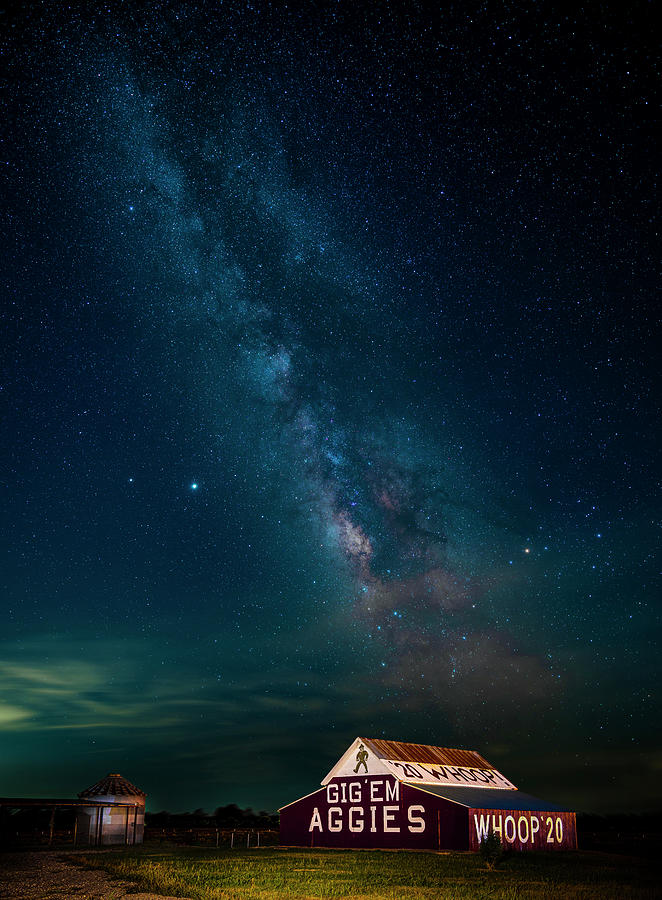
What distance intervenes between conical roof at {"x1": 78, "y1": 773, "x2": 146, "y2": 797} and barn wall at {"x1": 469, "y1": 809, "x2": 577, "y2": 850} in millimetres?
25270

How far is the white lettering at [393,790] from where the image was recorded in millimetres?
39625

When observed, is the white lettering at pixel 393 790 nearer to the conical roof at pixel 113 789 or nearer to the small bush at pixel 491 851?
the small bush at pixel 491 851

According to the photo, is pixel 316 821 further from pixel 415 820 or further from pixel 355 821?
pixel 415 820

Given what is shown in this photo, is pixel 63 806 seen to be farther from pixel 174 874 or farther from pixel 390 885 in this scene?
pixel 390 885

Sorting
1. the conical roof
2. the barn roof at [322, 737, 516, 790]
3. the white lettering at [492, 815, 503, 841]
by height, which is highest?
the barn roof at [322, 737, 516, 790]

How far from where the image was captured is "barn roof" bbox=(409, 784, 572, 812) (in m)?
38.4

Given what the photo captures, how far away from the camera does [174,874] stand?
25688 mm

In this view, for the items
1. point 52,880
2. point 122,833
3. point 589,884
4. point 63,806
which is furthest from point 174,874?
point 122,833

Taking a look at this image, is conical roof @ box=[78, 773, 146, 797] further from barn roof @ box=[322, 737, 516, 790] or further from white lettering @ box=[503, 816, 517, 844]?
white lettering @ box=[503, 816, 517, 844]

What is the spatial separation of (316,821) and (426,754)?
781cm

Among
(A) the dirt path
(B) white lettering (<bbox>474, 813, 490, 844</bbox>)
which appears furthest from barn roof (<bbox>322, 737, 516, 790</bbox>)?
(A) the dirt path

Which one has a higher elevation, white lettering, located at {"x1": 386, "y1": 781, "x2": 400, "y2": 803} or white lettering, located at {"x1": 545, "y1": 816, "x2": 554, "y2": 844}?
white lettering, located at {"x1": 386, "y1": 781, "x2": 400, "y2": 803}

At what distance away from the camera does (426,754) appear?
46.1m

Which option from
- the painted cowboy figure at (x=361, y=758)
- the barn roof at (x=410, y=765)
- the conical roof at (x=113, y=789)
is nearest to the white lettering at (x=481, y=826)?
the barn roof at (x=410, y=765)
